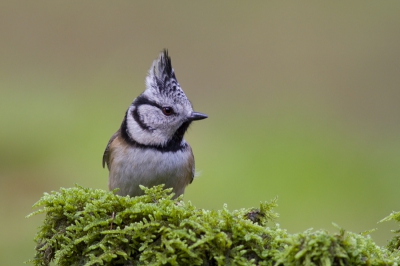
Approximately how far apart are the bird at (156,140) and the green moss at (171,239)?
73.9 inches

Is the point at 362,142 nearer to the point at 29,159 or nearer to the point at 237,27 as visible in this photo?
the point at 237,27

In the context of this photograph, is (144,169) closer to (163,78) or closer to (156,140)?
(156,140)

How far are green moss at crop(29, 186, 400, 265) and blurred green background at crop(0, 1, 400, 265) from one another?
5827 millimetres

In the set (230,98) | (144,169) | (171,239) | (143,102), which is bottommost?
(171,239)

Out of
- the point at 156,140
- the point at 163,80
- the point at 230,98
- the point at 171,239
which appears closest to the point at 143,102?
the point at 163,80

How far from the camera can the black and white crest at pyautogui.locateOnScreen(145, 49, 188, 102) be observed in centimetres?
537

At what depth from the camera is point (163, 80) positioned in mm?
5457

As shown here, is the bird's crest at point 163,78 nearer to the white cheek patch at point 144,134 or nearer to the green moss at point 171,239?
the white cheek patch at point 144,134

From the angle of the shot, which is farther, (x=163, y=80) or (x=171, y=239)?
(x=163, y=80)

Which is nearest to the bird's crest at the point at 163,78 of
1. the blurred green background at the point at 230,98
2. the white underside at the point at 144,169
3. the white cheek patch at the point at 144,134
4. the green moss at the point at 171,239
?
the white cheek patch at the point at 144,134

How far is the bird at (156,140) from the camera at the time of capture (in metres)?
5.27

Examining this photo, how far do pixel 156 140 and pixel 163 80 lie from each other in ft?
1.98

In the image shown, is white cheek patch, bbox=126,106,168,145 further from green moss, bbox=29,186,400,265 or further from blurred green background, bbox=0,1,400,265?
blurred green background, bbox=0,1,400,265

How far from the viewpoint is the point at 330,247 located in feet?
8.74
